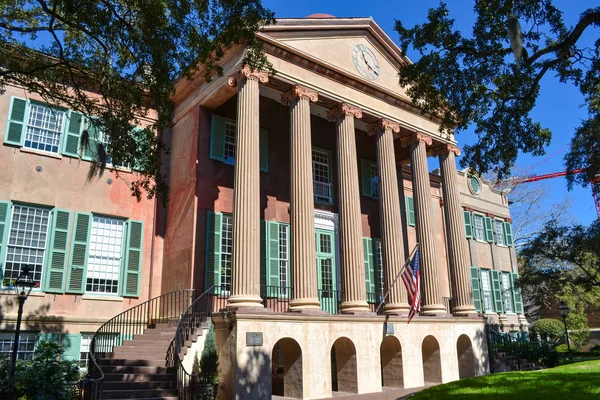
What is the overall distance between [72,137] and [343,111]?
29.9 feet

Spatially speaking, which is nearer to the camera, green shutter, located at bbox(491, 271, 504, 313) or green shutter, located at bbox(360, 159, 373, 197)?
green shutter, located at bbox(360, 159, 373, 197)

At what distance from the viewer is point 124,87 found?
1123 centimetres

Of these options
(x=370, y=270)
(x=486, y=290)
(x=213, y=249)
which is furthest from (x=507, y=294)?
(x=213, y=249)

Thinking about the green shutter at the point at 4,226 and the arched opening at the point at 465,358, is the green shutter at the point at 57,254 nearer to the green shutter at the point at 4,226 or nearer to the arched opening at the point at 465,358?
the green shutter at the point at 4,226

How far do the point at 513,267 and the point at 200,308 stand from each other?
20.5 meters

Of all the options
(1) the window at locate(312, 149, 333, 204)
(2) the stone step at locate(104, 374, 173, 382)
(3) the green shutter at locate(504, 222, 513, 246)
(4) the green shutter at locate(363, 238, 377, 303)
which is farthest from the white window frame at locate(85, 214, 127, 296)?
(3) the green shutter at locate(504, 222, 513, 246)

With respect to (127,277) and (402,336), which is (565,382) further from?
(127,277)

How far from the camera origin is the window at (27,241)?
568 inches

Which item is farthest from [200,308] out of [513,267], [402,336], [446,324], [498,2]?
[513,267]

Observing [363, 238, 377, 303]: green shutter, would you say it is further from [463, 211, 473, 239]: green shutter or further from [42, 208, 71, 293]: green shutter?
[42, 208, 71, 293]: green shutter

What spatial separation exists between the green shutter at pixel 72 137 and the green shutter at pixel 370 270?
11629mm

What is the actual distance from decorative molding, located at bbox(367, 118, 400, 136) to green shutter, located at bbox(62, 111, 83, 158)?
1033 centimetres

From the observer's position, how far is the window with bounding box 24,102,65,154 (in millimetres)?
15766

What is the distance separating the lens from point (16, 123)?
50.6 ft
